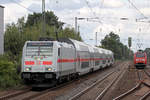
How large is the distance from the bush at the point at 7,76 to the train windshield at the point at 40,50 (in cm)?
231

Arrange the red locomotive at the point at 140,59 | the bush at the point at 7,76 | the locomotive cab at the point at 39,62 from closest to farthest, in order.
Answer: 1. the locomotive cab at the point at 39,62
2. the bush at the point at 7,76
3. the red locomotive at the point at 140,59

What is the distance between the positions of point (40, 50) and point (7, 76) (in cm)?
307

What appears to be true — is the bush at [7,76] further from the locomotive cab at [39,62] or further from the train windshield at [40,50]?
the train windshield at [40,50]

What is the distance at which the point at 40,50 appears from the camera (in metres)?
18.6

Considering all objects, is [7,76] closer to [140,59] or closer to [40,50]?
[40,50]

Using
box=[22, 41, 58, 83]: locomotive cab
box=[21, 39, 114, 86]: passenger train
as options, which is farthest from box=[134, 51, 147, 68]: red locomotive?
box=[22, 41, 58, 83]: locomotive cab

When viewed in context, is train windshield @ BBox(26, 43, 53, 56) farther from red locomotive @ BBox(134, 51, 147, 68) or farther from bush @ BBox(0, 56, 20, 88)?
red locomotive @ BBox(134, 51, 147, 68)

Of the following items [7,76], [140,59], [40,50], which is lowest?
[7,76]

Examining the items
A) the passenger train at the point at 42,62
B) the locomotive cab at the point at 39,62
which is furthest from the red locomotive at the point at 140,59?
the locomotive cab at the point at 39,62

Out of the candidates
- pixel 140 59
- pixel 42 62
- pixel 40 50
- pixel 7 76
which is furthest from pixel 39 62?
pixel 140 59

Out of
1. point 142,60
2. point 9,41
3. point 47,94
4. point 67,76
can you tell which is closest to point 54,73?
point 47,94

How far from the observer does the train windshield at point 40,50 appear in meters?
18.5

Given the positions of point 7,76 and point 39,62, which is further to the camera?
point 7,76

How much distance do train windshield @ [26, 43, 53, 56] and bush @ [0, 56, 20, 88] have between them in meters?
2.31
